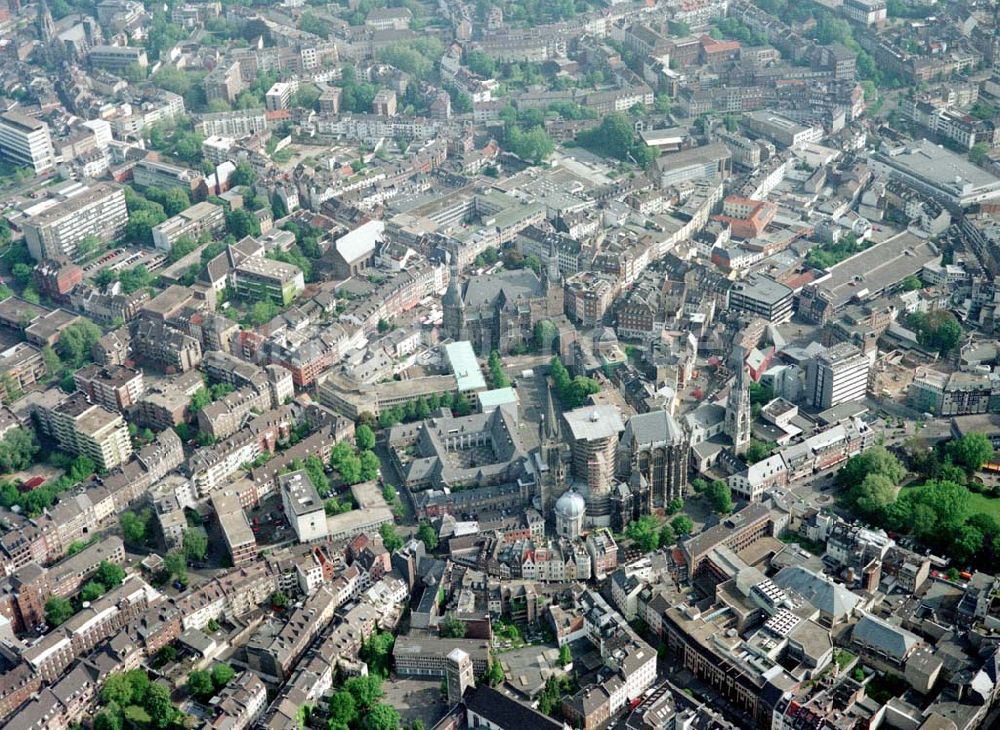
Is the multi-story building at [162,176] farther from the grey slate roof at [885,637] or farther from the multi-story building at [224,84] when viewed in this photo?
the grey slate roof at [885,637]

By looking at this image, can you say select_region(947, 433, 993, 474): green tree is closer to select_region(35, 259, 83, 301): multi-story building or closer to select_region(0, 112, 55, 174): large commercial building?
select_region(35, 259, 83, 301): multi-story building

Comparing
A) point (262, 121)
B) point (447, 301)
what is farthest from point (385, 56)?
point (447, 301)

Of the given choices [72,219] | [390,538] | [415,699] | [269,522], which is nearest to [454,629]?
[415,699]

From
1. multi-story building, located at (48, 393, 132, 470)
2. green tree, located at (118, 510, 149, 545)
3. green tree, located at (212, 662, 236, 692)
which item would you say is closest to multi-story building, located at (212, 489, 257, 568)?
green tree, located at (118, 510, 149, 545)

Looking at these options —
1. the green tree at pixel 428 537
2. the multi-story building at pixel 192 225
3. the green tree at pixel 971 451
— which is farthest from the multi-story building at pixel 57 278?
the green tree at pixel 971 451

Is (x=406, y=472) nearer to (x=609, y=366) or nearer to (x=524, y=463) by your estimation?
(x=524, y=463)

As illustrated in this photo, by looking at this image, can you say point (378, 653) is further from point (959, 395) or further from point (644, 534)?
point (959, 395)

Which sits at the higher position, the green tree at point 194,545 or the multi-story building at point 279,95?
the multi-story building at point 279,95
